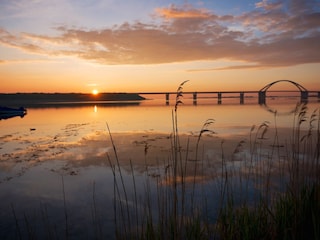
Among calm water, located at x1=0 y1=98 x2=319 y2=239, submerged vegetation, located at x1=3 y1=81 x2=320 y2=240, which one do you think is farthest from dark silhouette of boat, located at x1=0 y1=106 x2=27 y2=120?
submerged vegetation, located at x1=3 y1=81 x2=320 y2=240

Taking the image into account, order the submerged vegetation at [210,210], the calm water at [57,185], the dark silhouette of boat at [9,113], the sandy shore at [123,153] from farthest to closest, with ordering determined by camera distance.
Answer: the dark silhouette of boat at [9,113] → the sandy shore at [123,153] → the calm water at [57,185] → the submerged vegetation at [210,210]

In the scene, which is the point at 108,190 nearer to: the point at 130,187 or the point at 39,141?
the point at 130,187

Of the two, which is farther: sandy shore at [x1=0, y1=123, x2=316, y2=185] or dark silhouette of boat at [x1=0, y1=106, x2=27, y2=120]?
dark silhouette of boat at [x1=0, y1=106, x2=27, y2=120]

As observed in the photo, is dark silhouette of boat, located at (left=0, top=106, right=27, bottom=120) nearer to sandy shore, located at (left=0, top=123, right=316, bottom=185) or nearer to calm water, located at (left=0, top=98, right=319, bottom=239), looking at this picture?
sandy shore, located at (left=0, top=123, right=316, bottom=185)

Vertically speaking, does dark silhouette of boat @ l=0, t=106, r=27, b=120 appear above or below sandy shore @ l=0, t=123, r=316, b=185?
above

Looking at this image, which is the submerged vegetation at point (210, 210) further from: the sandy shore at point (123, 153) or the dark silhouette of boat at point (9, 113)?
the dark silhouette of boat at point (9, 113)

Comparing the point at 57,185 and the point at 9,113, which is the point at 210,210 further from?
the point at 9,113

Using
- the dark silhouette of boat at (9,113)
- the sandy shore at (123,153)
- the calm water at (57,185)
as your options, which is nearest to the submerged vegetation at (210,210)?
the calm water at (57,185)

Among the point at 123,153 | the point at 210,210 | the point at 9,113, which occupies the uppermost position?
the point at 9,113

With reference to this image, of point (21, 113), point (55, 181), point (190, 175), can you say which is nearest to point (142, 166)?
point (190, 175)

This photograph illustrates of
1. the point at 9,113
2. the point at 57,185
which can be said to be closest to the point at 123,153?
the point at 57,185

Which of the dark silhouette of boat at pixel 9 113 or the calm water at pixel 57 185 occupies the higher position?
the dark silhouette of boat at pixel 9 113

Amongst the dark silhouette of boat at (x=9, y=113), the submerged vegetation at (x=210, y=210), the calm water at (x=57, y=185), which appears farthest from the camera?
the dark silhouette of boat at (x=9, y=113)

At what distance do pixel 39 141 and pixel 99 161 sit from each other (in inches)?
341
